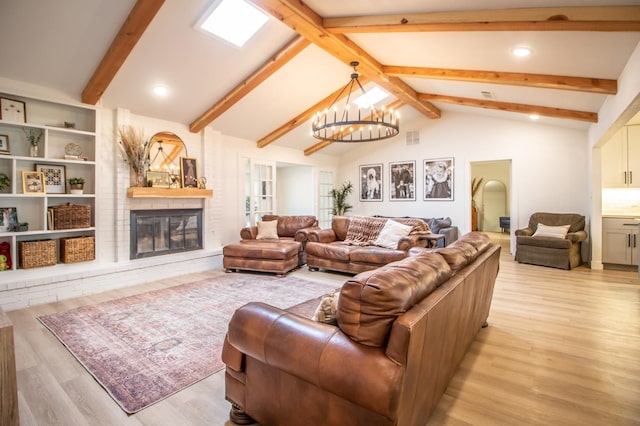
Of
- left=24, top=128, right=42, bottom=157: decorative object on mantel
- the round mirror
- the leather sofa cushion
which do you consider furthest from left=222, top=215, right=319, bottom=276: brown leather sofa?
the leather sofa cushion

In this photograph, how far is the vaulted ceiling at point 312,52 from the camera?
2840mm

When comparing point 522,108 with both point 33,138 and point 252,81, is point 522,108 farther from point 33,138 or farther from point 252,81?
point 33,138

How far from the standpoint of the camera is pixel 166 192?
4859mm

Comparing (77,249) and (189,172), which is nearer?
(77,249)

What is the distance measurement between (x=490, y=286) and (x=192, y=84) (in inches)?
175

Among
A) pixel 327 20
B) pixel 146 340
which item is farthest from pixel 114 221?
pixel 327 20

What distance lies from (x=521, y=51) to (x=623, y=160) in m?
3.80

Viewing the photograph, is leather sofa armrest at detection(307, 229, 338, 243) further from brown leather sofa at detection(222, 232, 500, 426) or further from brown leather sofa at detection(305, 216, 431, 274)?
brown leather sofa at detection(222, 232, 500, 426)

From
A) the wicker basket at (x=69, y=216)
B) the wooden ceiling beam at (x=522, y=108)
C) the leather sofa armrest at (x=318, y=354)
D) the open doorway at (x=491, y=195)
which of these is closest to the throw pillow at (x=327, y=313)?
the leather sofa armrest at (x=318, y=354)

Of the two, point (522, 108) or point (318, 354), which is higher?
point (522, 108)

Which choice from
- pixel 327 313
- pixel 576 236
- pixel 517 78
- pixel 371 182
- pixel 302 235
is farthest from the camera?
pixel 371 182

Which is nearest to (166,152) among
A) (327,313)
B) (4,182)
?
(4,182)

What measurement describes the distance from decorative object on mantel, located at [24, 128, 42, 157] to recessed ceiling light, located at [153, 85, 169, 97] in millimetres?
1451

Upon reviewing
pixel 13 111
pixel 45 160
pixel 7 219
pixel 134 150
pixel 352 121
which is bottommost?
pixel 7 219
